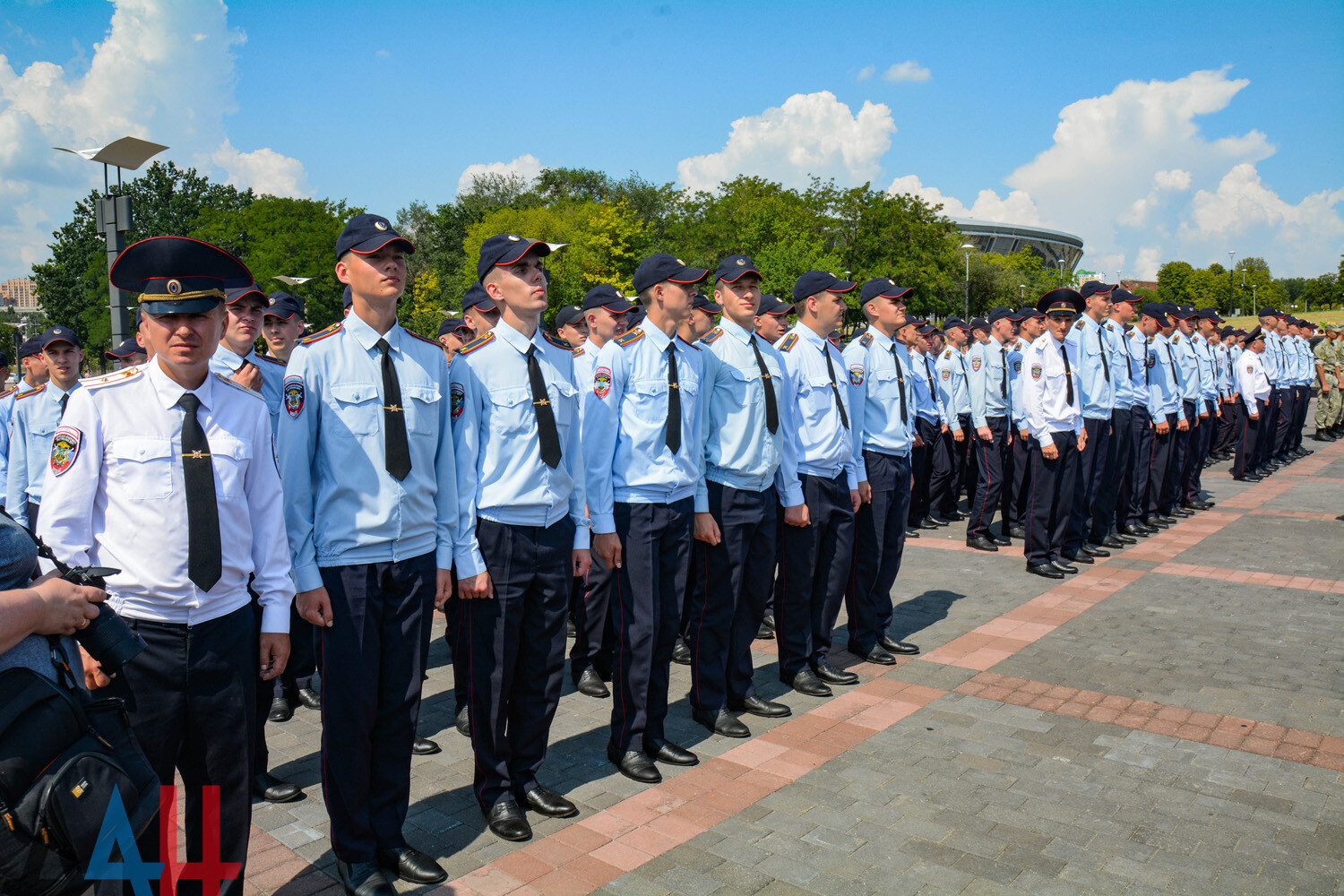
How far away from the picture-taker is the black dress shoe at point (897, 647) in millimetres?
6457

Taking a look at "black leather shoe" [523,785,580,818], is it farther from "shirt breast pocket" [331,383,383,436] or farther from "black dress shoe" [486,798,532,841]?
"shirt breast pocket" [331,383,383,436]

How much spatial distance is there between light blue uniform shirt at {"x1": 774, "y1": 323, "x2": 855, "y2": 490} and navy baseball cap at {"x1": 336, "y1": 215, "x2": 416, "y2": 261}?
9.10ft

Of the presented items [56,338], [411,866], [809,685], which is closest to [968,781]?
[809,685]

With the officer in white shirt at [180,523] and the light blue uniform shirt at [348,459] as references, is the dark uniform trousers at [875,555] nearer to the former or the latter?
the light blue uniform shirt at [348,459]

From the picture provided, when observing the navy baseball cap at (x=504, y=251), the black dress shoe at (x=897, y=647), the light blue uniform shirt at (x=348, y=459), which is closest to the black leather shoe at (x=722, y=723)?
the black dress shoe at (x=897, y=647)

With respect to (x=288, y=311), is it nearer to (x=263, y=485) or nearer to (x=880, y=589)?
(x=263, y=485)

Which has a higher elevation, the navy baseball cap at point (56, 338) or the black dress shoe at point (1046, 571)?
the navy baseball cap at point (56, 338)

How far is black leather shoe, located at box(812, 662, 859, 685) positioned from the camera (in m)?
5.86

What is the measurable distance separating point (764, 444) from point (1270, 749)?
308 cm

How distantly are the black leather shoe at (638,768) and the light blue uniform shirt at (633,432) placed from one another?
45.3 inches

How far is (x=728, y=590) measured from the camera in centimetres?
507

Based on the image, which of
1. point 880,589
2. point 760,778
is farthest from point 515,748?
point 880,589

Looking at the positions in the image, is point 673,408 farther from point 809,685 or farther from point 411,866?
point 411,866

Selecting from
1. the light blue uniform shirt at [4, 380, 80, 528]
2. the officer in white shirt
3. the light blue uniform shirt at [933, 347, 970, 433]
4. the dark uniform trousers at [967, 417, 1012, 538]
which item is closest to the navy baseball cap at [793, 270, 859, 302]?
the officer in white shirt
